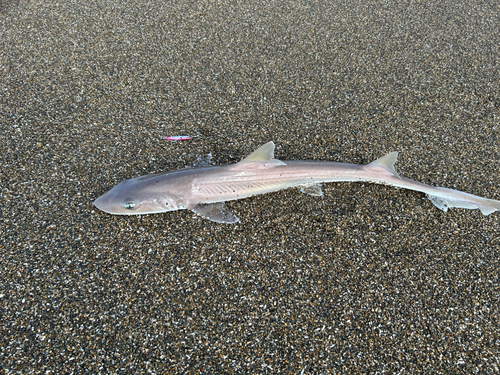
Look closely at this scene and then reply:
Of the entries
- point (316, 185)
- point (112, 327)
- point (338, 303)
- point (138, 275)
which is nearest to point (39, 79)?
point (138, 275)

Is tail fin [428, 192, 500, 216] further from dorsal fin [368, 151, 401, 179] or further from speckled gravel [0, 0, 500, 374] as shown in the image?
dorsal fin [368, 151, 401, 179]

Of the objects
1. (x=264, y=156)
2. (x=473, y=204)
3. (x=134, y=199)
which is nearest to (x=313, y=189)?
(x=264, y=156)

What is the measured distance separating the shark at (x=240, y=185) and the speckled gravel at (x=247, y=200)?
162 millimetres

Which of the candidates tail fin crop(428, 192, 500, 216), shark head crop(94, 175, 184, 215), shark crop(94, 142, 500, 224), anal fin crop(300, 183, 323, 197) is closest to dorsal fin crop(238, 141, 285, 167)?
shark crop(94, 142, 500, 224)

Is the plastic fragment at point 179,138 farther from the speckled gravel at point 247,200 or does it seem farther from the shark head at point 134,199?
the shark head at point 134,199

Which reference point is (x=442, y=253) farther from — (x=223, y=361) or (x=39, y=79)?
(x=39, y=79)

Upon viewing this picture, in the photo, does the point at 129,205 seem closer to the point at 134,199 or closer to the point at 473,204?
the point at 134,199

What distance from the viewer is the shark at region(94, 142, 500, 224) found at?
3.12m

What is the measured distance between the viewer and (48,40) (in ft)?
15.5

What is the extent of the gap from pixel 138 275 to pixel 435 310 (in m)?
2.84

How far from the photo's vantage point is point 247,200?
11.5 ft

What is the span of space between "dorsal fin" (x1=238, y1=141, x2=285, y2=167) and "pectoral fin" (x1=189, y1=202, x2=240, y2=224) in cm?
54

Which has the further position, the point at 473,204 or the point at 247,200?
the point at 247,200

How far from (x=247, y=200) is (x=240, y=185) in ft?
0.86
